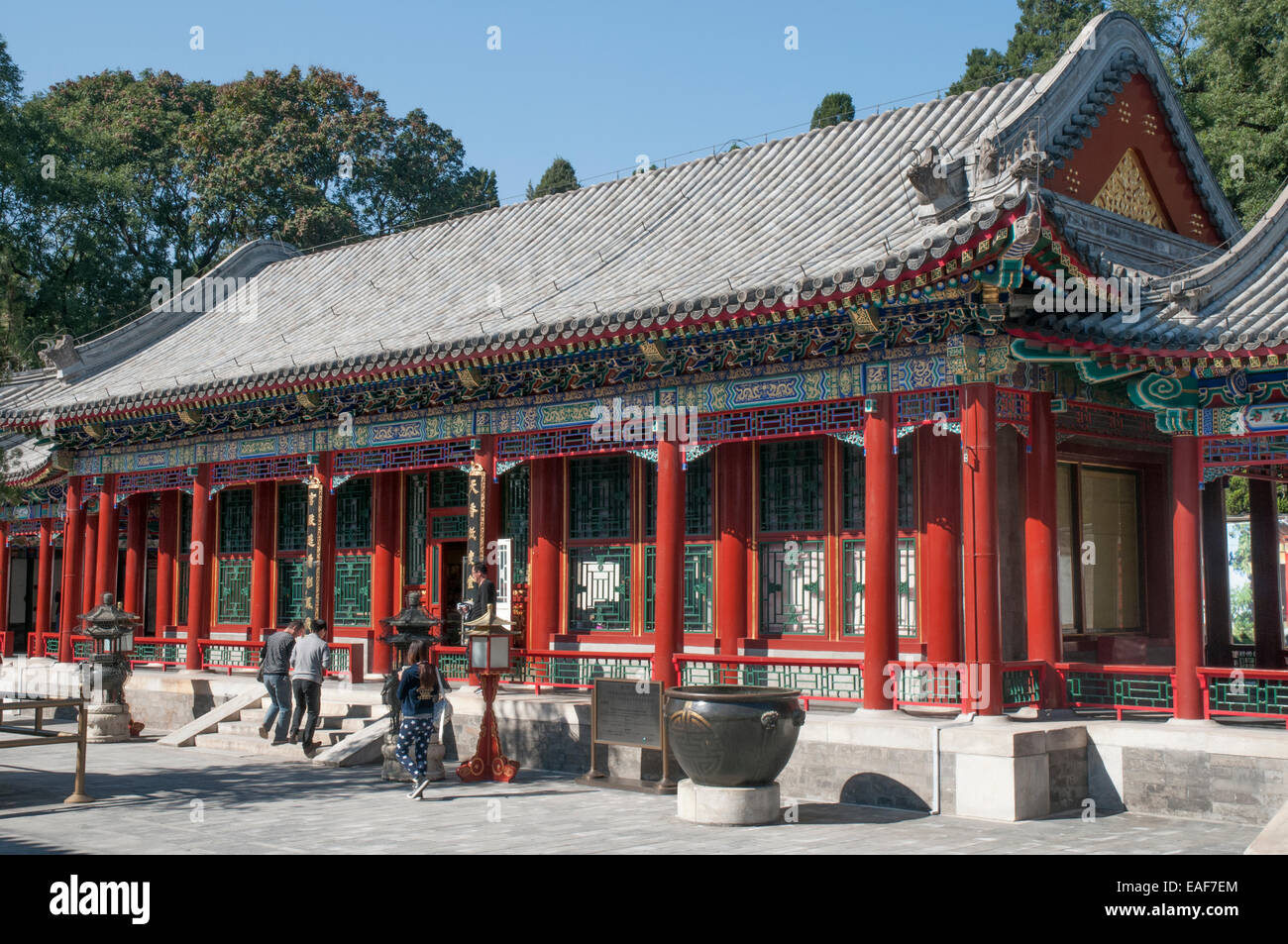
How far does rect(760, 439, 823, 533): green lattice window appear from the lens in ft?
47.6

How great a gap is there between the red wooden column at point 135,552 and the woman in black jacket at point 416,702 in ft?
37.1

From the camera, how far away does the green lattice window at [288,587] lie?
20172 mm

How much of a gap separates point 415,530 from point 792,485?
6230 mm

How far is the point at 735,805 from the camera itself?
34.6 ft

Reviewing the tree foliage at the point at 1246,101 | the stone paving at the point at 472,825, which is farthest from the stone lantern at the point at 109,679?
the tree foliage at the point at 1246,101

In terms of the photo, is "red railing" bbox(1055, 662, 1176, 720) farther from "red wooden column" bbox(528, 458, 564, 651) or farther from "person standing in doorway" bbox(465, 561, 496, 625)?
"person standing in doorway" bbox(465, 561, 496, 625)

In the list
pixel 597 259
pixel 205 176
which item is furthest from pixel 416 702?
pixel 205 176

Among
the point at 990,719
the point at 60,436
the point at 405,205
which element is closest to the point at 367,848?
the point at 990,719

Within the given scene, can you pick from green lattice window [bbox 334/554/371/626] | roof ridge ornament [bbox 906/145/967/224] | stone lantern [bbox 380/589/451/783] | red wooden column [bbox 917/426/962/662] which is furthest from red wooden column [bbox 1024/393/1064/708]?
green lattice window [bbox 334/554/371/626]

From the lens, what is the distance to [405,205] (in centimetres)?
4366

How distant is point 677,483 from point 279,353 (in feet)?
25.4

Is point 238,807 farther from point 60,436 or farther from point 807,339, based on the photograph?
point 60,436

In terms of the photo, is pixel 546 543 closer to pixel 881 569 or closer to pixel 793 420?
pixel 793 420

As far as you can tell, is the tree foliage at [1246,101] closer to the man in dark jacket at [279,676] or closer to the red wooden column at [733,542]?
the red wooden column at [733,542]
